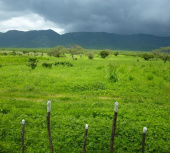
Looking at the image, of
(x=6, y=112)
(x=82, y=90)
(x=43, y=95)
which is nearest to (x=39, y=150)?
(x=6, y=112)

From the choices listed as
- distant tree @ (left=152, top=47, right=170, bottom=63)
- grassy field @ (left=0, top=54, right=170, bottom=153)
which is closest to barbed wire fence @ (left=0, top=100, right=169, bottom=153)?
grassy field @ (left=0, top=54, right=170, bottom=153)

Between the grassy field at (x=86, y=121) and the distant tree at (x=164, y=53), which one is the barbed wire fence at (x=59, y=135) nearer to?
the grassy field at (x=86, y=121)

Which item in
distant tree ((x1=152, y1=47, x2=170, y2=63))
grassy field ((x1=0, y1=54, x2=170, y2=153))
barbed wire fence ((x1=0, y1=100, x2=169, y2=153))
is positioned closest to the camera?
barbed wire fence ((x1=0, y1=100, x2=169, y2=153))

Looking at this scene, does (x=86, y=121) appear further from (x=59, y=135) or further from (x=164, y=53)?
(x=164, y=53)

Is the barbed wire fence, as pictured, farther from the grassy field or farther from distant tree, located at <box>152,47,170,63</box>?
distant tree, located at <box>152,47,170,63</box>

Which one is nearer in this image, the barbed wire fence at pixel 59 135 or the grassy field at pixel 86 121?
the barbed wire fence at pixel 59 135

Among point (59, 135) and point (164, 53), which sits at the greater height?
point (164, 53)

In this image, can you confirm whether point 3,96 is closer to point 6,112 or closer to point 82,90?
point 6,112

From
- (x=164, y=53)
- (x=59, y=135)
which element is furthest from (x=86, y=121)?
(x=164, y=53)

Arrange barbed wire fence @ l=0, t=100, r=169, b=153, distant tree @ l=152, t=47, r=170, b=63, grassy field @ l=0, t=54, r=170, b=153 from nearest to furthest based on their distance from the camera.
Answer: barbed wire fence @ l=0, t=100, r=169, b=153 < grassy field @ l=0, t=54, r=170, b=153 < distant tree @ l=152, t=47, r=170, b=63

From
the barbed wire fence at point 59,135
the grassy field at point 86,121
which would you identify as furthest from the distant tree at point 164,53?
the barbed wire fence at point 59,135

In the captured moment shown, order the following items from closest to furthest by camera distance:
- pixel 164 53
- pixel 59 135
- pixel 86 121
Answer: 1. pixel 59 135
2. pixel 86 121
3. pixel 164 53

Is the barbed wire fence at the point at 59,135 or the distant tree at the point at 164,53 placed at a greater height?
the distant tree at the point at 164,53

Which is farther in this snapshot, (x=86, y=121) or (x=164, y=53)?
(x=164, y=53)
